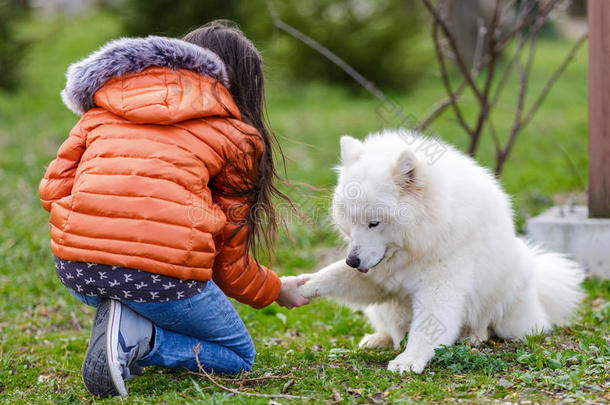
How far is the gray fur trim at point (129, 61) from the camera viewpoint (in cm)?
286

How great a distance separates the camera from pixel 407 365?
3.13m

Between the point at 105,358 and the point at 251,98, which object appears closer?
the point at 105,358

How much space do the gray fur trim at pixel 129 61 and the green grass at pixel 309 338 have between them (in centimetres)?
69

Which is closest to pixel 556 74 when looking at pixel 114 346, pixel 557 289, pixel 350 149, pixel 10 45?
pixel 557 289

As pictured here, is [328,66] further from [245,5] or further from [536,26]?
[536,26]

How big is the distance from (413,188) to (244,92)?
94 cm

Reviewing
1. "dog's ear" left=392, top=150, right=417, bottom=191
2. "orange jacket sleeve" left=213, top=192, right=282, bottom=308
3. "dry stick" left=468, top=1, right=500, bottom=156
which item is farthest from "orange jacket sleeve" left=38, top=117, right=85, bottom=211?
"dry stick" left=468, top=1, right=500, bottom=156

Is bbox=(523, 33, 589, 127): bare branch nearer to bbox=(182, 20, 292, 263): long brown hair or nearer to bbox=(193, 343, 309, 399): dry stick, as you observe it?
bbox=(182, 20, 292, 263): long brown hair

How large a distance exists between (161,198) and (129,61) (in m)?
0.63

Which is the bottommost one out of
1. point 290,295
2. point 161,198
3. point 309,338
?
point 309,338

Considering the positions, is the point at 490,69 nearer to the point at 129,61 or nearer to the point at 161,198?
the point at 129,61

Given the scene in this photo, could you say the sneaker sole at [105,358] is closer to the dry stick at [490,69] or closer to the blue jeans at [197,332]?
the blue jeans at [197,332]

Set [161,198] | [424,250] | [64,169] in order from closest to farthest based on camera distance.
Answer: [161,198]
[64,169]
[424,250]

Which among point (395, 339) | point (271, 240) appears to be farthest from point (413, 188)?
point (395, 339)
